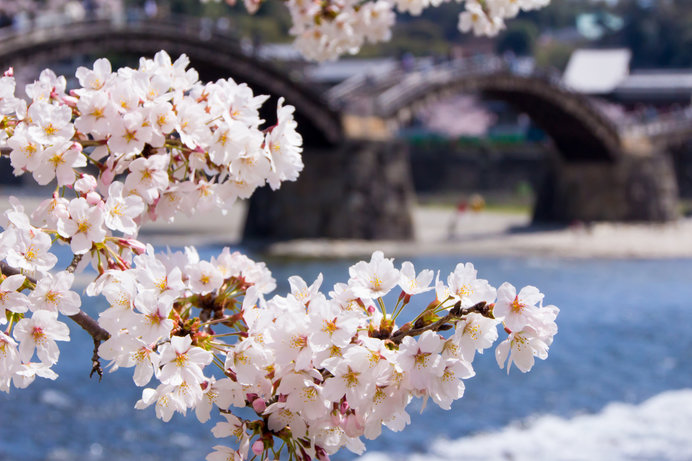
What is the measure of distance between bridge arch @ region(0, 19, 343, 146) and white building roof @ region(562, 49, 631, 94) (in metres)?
29.0

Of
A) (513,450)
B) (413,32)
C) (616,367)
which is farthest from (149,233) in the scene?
(413,32)

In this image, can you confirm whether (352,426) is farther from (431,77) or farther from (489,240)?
(489,240)

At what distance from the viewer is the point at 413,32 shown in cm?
7638

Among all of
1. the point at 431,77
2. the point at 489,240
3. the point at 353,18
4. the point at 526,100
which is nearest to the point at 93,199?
the point at 353,18

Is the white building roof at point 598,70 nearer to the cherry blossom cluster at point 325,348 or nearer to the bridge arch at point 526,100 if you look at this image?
the bridge arch at point 526,100

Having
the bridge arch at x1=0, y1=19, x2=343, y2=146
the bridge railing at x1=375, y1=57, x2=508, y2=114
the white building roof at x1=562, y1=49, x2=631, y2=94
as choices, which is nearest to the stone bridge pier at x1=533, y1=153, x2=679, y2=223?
the bridge railing at x1=375, y1=57, x2=508, y2=114

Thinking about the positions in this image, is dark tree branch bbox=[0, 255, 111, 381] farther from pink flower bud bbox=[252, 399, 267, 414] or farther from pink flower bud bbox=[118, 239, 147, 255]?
pink flower bud bbox=[252, 399, 267, 414]

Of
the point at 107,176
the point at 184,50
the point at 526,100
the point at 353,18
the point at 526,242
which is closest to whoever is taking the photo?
the point at 107,176

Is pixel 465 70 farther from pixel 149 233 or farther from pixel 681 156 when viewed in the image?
pixel 681 156

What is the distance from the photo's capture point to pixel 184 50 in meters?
21.5

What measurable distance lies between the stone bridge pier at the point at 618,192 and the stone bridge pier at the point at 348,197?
9117mm

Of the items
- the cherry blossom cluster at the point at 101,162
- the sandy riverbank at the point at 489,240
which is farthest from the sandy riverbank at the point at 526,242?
the cherry blossom cluster at the point at 101,162

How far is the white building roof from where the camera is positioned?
50750 millimetres

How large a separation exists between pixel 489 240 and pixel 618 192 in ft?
21.8
